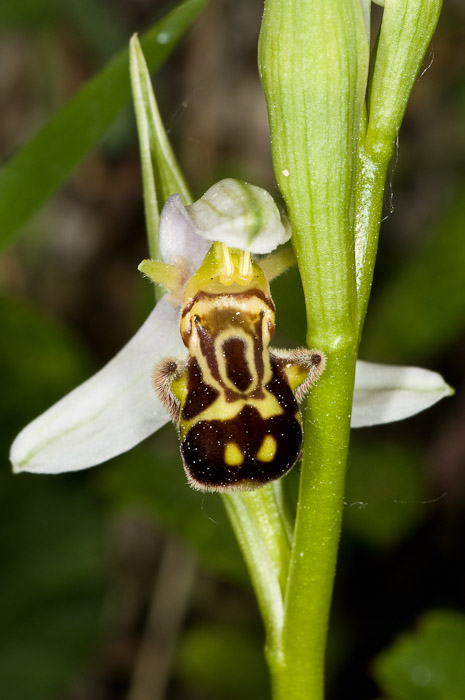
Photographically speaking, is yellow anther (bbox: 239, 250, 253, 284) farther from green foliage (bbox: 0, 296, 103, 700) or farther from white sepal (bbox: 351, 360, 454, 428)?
green foliage (bbox: 0, 296, 103, 700)

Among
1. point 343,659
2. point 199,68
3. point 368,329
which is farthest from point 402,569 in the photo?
point 199,68

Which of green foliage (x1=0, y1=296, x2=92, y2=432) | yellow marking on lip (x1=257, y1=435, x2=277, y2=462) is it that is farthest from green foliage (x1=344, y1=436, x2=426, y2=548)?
yellow marking on lip (x1=257, y1=435, x2=277, y2=462)

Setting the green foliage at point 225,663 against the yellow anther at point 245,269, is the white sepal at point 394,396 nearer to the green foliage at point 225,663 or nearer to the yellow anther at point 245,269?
the yellow anther at point 245,269

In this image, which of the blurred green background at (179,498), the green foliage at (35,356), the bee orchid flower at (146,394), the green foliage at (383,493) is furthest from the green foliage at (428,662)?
the green foliage at (35,356)

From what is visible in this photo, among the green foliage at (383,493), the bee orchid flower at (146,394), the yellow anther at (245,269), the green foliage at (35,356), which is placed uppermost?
the yellow anther at (245,269)

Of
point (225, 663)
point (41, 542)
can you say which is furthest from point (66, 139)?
point (225, 663)

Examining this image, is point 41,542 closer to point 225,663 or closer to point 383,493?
point 225,663

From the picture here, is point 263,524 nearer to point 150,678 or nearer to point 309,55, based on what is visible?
point 309,55

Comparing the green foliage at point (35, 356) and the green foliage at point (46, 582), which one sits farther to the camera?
the green foliage at point (35, 356)
